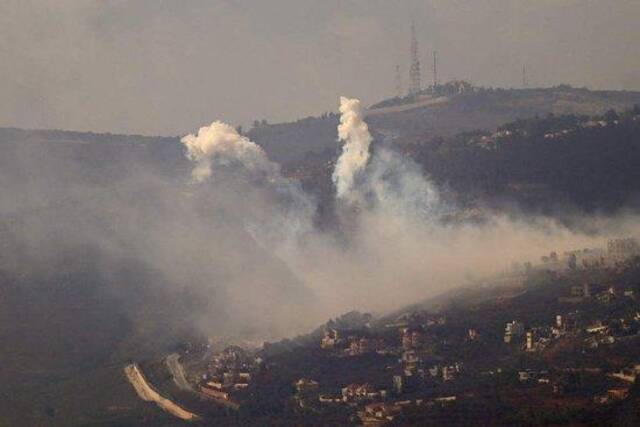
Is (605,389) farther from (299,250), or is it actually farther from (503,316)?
(299,250)

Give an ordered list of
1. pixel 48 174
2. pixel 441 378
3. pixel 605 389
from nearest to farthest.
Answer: pixel 605 389
pixel 441 378
pixel 48 174

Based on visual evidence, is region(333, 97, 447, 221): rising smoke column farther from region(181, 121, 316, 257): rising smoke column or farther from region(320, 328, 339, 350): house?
region(320, 328, 339, 350): house

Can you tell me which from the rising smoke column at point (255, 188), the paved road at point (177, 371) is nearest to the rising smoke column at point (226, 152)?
the rising smoke column at point (255, 188)

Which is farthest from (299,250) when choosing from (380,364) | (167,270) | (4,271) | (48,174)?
(48,174)

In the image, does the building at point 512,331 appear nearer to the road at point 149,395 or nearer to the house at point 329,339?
the house at point 329,339

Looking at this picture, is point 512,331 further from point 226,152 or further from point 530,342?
point 226,152

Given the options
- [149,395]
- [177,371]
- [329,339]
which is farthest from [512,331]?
[149,395]
